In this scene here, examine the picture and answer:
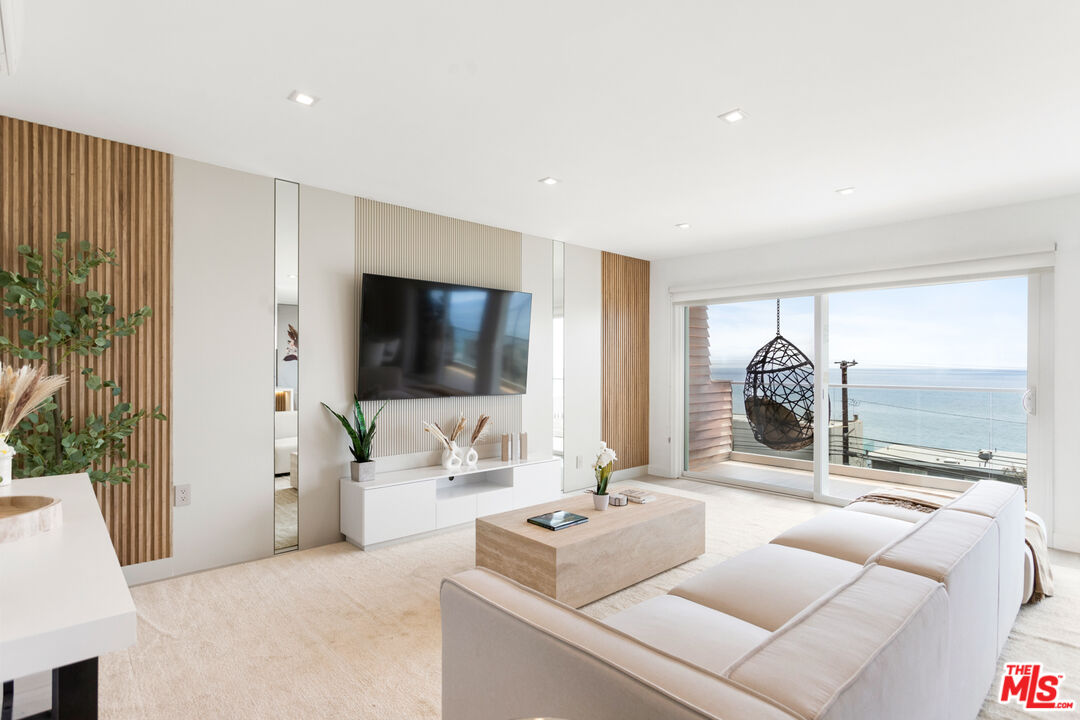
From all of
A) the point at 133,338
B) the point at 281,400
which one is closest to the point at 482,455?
the point at 281,400

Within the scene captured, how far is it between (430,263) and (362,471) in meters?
1.65

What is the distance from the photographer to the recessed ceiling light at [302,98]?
2428mm

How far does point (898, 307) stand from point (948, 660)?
4003mm

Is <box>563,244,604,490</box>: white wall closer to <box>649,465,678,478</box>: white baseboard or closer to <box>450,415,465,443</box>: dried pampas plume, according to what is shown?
<box>649,465,678,478</box>: white baseboard

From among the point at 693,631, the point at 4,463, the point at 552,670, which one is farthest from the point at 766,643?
the point at 4,463

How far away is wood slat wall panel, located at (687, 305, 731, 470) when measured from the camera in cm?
587

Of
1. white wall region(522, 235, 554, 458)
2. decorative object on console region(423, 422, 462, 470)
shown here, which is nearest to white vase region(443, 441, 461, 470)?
decorative object on console region(423, 422, 462, 470)

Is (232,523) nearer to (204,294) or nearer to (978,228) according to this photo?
(204,294)

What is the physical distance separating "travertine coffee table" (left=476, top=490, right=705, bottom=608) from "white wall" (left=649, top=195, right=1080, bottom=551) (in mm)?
2592

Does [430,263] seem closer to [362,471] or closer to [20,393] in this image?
[362,471]

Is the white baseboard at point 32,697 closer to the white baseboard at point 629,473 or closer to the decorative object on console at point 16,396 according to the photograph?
the decorative object on console at point 16,396

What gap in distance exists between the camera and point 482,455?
464 centimetres

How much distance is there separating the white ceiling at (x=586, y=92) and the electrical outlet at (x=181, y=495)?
1.90 m

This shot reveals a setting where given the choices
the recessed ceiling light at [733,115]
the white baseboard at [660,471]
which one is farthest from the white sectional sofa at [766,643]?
the white baseboard at [660,471]
